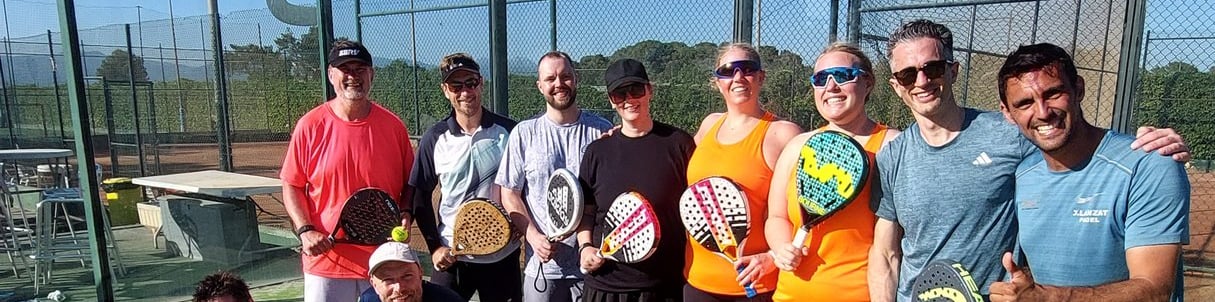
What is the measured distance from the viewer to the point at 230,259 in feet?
23.0

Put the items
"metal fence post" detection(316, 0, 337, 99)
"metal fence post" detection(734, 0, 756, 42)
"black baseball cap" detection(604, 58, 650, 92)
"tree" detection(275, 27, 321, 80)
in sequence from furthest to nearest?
1. "tree" detection(275, 27, 321, 80)
2. "metal fence post" detection(316, 0, 337, 99)
3. "metal fence post" detection(734, 0, 756, 42)
4. "black baseball cap" detection(604, 58, 650, 92)

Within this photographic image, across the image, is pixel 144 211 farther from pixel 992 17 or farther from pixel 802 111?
pixel 992 17

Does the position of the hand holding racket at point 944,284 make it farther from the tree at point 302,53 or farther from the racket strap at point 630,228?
the tree at point 302,53

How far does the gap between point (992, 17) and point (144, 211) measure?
9.20 m

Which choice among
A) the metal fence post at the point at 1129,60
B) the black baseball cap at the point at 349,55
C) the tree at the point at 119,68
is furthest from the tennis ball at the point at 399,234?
the tree at the point at 119,68

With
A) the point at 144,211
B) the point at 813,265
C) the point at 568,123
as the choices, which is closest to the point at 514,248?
the point at 568,123

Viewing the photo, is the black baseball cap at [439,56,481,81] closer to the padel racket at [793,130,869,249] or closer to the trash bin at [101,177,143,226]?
the padel racket at [793,130,869,249]

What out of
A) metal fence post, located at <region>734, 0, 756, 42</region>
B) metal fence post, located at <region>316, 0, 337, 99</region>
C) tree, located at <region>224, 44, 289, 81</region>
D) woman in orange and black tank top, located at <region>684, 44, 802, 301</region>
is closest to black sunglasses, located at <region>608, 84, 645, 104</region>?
woman in orange and black tank top, located at <region>684, 44, 802, 301</region>

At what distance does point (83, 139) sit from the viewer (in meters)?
4.13

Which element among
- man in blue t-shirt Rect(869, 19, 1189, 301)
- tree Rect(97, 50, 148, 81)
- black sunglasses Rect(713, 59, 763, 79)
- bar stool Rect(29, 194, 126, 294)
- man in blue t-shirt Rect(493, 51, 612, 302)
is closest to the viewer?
man in blue t-shirt Rect(869, 19, 1189, 301)

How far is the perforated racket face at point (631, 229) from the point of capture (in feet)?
8.62

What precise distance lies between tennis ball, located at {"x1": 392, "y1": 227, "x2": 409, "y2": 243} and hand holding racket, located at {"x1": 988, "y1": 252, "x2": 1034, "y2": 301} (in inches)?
91.8

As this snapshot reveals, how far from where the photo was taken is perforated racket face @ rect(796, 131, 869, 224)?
2121 mm

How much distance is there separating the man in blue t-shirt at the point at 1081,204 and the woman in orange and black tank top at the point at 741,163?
2.61 ft
